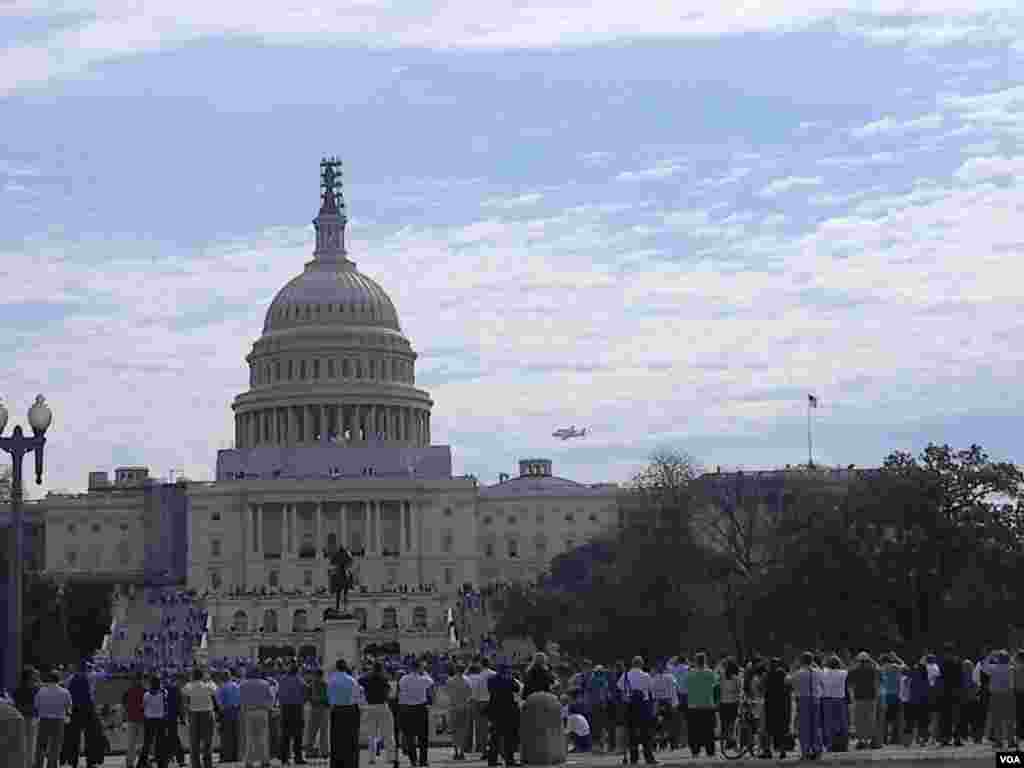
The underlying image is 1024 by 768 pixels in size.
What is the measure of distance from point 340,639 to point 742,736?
60329 millimetres

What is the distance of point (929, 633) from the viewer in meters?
91.0

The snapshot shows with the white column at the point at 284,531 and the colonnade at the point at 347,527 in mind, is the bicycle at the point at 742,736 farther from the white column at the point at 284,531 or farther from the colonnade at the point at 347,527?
the white column at the point at 284,531

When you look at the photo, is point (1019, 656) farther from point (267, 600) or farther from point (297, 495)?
point (297, 495)

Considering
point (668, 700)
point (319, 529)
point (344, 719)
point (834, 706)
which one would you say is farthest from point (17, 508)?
point (319, 529)

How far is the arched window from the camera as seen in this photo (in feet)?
545

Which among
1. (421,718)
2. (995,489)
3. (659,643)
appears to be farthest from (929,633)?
(421,718)

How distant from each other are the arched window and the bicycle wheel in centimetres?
11251

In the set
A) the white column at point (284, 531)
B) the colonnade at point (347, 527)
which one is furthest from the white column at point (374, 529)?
the white column at point (284, 531)

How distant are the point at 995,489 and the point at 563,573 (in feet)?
281

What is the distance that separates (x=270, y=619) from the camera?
167500 mm

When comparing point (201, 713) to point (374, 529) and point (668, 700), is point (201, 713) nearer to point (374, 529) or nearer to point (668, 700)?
point (668, 700)

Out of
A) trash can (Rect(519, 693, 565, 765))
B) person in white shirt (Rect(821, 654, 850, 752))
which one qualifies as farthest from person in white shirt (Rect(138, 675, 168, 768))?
person in white shirt (Rect(821, 654, 850, 752))

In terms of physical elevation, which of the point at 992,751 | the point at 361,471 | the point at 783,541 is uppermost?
the point at 361,471

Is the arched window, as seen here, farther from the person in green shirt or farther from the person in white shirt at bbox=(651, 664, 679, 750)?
the person in green shirt
